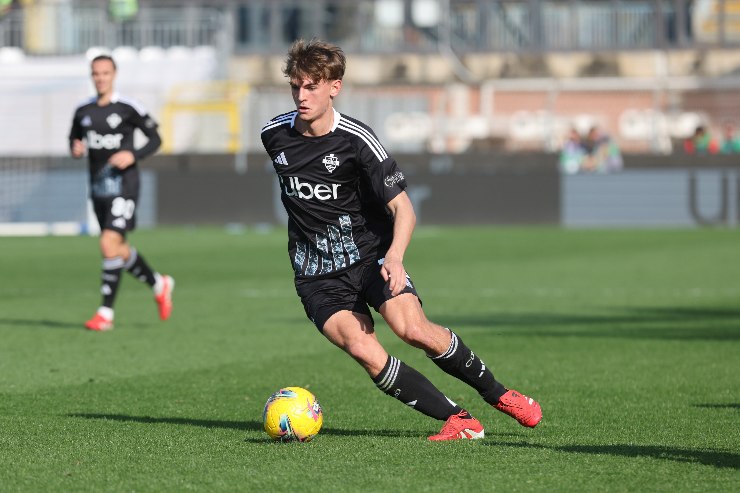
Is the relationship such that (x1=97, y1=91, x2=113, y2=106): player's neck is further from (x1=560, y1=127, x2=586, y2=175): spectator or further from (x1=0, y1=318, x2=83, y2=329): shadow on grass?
(x1=560, y1=127, x2=586, y2=175): spectator

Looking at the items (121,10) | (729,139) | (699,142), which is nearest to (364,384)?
(699,142)

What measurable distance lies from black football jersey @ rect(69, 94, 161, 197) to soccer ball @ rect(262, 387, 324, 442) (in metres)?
6.23

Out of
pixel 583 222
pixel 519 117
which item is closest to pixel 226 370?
pixel 583 222

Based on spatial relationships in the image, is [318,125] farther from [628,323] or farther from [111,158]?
[628,323]

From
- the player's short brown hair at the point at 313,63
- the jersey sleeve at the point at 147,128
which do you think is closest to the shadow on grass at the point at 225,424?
the player's short brown hair at the point at 313,63

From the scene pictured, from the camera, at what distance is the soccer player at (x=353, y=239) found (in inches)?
264

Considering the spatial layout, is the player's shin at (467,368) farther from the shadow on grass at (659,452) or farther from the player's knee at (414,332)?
the shadow on grass at (659,452)

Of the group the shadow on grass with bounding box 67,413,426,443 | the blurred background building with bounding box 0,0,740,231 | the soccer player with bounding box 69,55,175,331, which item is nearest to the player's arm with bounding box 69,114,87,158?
the soccer player with bounding box 69,55,175,331

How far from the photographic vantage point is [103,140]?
12.8 m

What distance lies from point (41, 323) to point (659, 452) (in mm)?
7636

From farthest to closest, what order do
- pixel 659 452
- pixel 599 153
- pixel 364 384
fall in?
1. pixel 599 153
2. pixel 364 384
3. pixel 659 452

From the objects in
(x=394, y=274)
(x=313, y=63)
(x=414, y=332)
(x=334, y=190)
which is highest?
(x=313, y=63)

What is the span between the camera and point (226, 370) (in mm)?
9906

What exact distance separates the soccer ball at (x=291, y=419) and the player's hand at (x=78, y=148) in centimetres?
609
